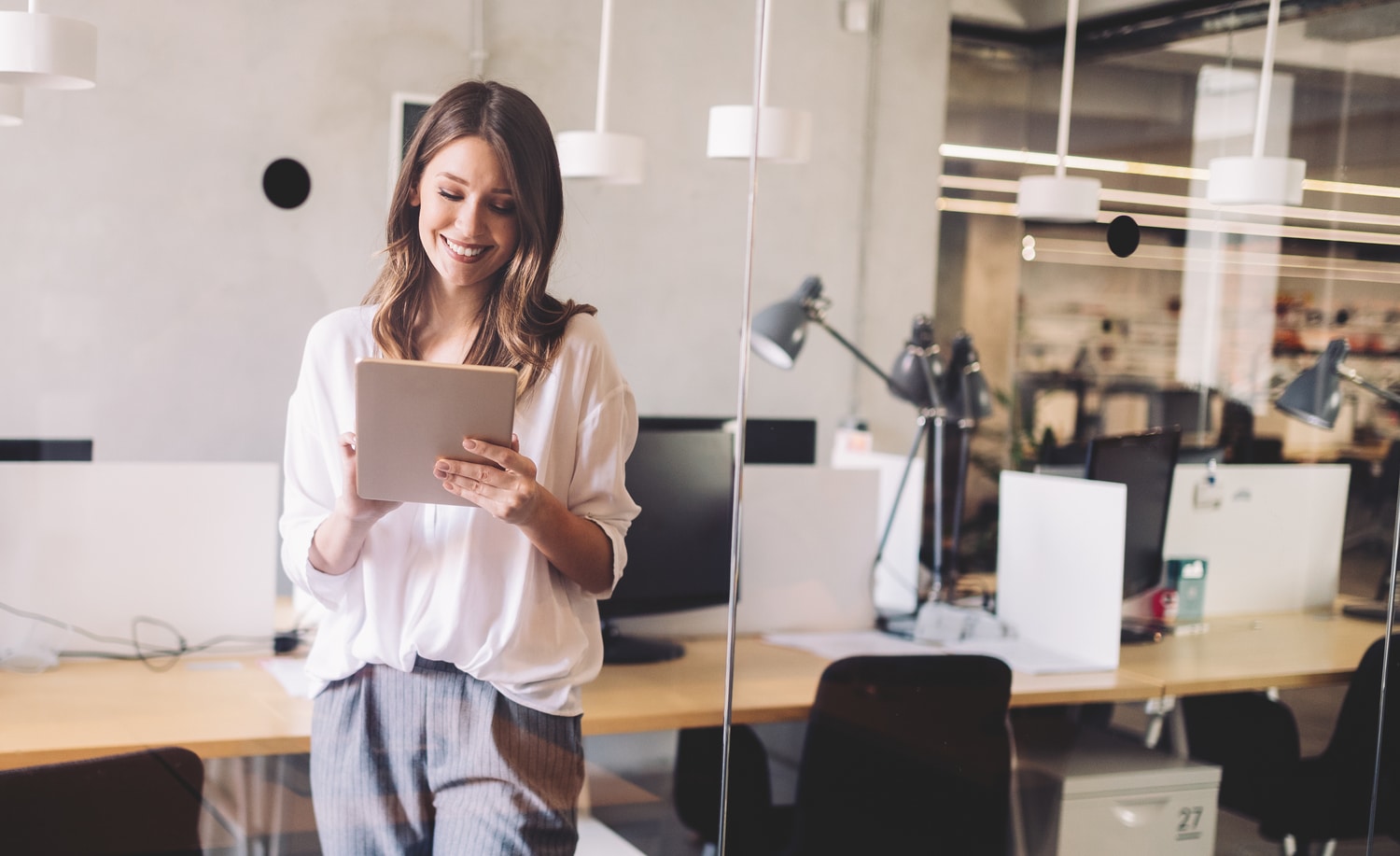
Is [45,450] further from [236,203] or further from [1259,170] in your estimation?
[1259,170]

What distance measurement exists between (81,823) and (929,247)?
63.1 inches

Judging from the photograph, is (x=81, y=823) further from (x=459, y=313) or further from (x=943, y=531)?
(x=943, y=531)

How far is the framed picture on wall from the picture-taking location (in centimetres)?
162

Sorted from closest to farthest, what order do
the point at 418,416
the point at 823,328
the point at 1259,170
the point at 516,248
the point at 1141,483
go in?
the point at 418,416 → the point at 516,248 → the point at 823,328 → the point at 1141,483 → the point at 1259,170

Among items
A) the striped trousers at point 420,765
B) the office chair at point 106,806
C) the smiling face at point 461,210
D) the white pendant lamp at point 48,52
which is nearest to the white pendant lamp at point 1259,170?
the smiling face at point 461,210

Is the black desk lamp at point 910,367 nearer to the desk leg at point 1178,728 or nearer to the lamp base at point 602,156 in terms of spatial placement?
the lamp base at point 602,156

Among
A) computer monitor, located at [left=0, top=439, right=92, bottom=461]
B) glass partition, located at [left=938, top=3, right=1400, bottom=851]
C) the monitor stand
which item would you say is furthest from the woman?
glass partition, located at [left=938, top=3, right=1400, bottom=851]

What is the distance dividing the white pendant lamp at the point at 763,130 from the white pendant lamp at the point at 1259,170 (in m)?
0.88

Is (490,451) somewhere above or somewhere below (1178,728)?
above

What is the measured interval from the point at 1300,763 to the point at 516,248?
2.02m

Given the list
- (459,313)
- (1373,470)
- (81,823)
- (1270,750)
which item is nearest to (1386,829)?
(1270,750)

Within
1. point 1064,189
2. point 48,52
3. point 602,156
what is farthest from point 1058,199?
point 48,52

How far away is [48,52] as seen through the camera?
1502 mm

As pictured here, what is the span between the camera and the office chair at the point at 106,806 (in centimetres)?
155
